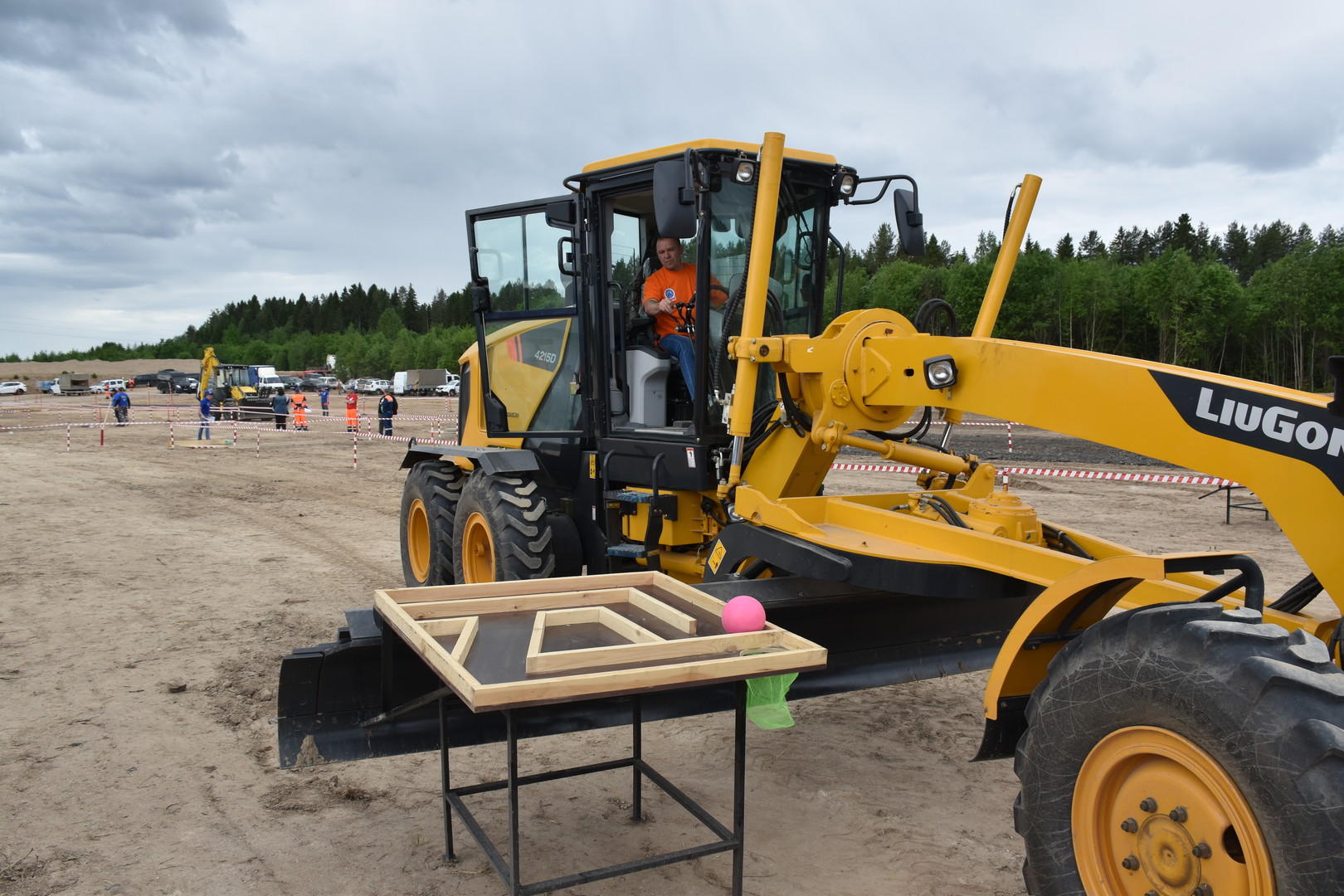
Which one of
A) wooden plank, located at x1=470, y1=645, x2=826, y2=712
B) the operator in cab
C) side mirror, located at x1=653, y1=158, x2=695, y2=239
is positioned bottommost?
wooden plank, located at x1=470, y1=645, x2=826, y2=712

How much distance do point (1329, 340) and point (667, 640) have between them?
180 ft

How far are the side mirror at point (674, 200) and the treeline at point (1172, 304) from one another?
144 ft

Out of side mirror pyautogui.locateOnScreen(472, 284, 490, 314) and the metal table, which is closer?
the metal table

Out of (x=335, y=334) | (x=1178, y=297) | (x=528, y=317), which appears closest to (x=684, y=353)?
(x=528, y=317)

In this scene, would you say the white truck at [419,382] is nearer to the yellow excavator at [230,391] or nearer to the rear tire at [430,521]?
the yellow excavator at [230,391]

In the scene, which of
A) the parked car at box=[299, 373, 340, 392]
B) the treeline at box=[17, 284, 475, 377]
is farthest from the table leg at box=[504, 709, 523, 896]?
the treeline at box=[17, 284, 475, 377]

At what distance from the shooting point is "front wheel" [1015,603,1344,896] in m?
2.22

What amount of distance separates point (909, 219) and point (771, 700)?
125 inches

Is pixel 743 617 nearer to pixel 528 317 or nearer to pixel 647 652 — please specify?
pixel 647 652

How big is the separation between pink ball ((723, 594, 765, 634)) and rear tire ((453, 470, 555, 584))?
288 centimetres

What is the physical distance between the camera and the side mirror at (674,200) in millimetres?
4414

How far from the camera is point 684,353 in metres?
5.92

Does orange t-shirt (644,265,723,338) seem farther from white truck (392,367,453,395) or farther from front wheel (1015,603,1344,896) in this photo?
white truck (392,367,453,395)

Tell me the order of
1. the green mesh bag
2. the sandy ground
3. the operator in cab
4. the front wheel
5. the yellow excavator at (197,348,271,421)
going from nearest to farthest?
the front wheel, the green mesh bag, the sandy ground, the operator in cab, the yellow excavator at (197,348,271,421)
